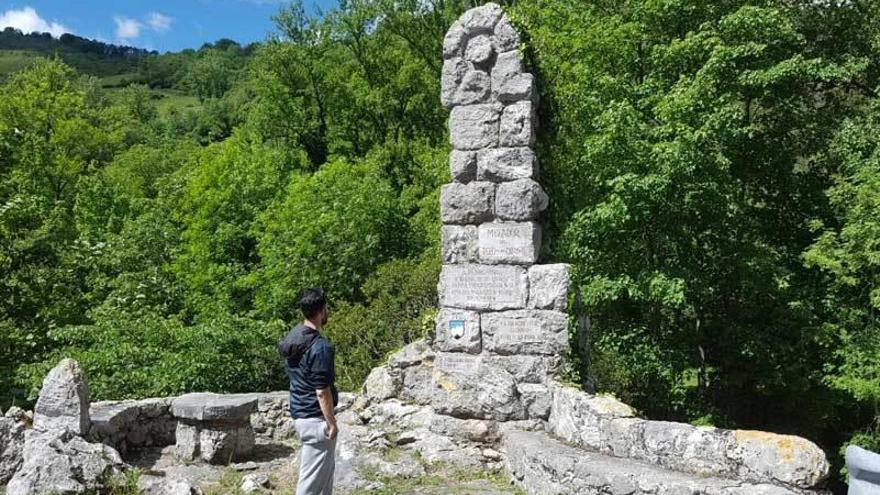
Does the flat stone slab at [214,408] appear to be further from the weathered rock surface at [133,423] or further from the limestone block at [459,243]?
the limestone block at [459,243]

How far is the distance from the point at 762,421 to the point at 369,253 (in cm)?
860

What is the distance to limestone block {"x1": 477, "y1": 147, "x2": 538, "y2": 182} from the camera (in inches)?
313

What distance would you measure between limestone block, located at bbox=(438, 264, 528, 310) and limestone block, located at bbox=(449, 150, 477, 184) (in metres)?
0.99

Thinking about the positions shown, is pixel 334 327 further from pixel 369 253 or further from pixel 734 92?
pixel 734 92

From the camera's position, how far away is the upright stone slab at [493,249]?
7727 mm

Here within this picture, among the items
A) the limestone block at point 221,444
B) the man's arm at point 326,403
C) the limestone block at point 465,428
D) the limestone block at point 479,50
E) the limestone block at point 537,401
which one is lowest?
the limestone block at point 221,444

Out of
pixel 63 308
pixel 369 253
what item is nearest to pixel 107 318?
pixel 63 308

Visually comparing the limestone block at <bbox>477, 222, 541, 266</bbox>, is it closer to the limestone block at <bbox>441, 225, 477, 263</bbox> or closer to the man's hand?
the limestone block at <bbox>441, 225, 477, 263</bbox>

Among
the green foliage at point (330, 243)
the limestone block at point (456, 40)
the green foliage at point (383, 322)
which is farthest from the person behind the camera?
the green foliage at point (330, 243)

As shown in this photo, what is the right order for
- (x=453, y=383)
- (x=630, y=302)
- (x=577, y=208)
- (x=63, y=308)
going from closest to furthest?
(x=453, y=383) → (x=577, y=208) → (x=630, y=302) → (x=63, y=308)

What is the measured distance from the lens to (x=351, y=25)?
27438 millimetres

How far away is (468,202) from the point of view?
818cm

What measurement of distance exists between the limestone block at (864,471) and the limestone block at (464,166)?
20.0ft

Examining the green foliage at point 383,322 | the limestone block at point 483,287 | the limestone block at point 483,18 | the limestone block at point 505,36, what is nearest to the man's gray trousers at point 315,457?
the limestone block at point 483,287
